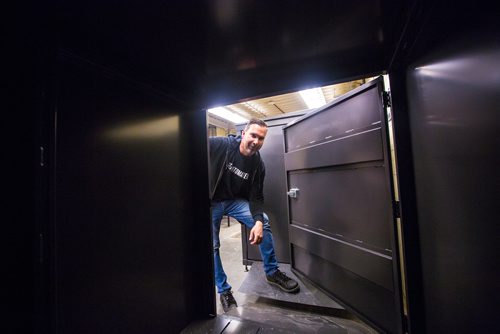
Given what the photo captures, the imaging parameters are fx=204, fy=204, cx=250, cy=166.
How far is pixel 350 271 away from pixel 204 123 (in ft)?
4.55

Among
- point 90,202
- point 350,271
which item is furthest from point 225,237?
point 90,202

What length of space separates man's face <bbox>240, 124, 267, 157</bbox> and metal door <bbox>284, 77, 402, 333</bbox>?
0.32 meters

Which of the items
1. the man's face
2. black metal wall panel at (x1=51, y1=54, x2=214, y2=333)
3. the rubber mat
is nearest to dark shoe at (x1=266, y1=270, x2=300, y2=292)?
the rubber mat

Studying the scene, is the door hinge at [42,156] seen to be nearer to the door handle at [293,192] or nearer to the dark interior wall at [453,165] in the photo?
the dark interior wall at [453,165]

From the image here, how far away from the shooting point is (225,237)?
3773 millimetres

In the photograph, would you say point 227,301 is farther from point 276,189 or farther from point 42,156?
point 42,156

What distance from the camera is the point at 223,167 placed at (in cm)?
175

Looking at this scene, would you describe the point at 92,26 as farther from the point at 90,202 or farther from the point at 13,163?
the point at 90,202

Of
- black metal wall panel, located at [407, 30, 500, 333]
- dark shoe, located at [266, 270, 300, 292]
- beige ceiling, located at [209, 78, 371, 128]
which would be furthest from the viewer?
beige ceiling, located at [209, 78, 371, 128]

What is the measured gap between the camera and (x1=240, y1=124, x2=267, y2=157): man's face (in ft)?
5.67

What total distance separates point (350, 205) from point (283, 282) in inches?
35.5

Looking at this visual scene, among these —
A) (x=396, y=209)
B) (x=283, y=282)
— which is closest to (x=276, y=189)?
(x=283, y=282)

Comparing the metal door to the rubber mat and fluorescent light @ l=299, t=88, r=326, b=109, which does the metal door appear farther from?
fluorescent light @ l=299, t=88, r=326, b=109

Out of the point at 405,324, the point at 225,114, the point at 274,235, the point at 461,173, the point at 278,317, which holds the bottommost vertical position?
the point at 278,317
